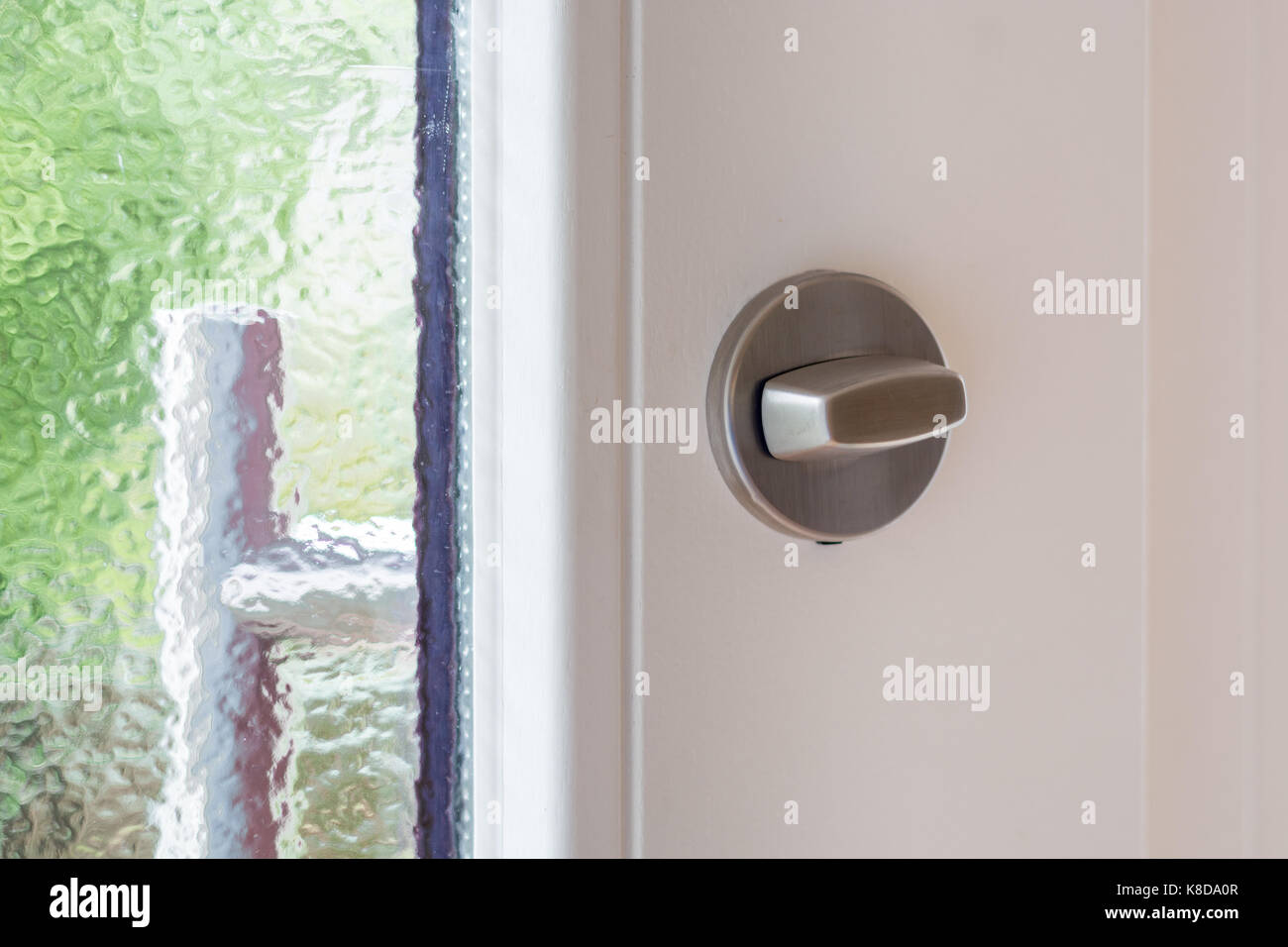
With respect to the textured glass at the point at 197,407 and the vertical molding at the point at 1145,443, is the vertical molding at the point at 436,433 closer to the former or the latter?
the textured glass at the point at 197,407

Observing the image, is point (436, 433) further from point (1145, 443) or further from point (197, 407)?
point (1145, 443)

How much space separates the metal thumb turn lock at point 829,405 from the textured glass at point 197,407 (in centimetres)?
12

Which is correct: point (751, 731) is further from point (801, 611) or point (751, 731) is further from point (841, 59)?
point (841, 59)

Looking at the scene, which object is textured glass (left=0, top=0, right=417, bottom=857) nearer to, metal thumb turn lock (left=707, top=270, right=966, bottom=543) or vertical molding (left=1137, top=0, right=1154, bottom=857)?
metal thumb turn lock (left=707, top=270, right=966, bottom=543)

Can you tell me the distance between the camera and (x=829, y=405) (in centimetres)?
26

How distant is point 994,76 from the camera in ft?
1.01

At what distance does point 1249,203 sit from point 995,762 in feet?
0.75

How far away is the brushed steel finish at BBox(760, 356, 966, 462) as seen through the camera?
260 millimetres

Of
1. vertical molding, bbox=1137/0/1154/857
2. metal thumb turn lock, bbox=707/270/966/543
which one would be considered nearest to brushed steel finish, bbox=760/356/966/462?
metal thumb turn lock, bbox=707/270/966/543

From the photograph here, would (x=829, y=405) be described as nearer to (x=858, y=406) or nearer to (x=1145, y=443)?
(x=858, y=406)

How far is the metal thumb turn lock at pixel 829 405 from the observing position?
0.86 feet

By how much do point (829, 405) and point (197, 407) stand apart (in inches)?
8.1

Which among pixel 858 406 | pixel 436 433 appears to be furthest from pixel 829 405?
pixel 436 433

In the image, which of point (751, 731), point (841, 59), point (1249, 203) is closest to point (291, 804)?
point (751, 731)
